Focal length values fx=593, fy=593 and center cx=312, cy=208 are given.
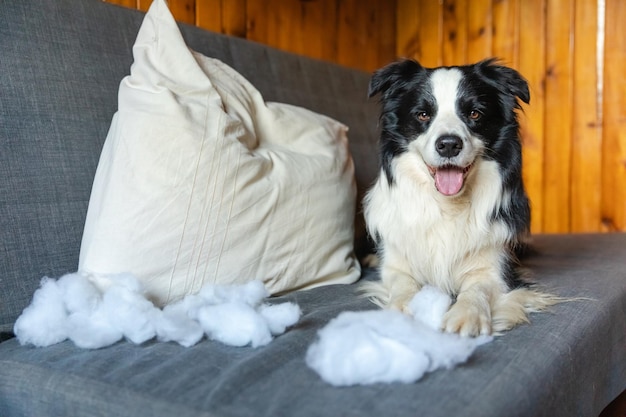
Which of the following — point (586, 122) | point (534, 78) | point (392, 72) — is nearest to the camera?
point (392, 72)

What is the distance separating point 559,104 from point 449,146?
6.65ft

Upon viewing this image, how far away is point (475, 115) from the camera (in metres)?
Result: 1.65

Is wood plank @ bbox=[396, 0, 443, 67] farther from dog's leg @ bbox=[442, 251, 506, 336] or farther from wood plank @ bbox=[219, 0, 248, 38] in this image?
dog's leg @ bbox=[442, 251, 506, 336]

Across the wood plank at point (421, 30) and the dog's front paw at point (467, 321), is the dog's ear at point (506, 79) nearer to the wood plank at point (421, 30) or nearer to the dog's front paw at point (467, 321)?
the dog's front paw at point (467, 321)

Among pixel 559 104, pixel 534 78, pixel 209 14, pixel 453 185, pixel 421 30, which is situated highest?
pixel 421 30

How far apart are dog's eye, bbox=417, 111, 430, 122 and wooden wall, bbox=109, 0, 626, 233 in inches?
52.5

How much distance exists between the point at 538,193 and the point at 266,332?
2.63 meters

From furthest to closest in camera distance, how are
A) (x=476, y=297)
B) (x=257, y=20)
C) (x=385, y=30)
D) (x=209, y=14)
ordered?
(x=385, y=30) < (x=257, y=20) < (x=209, y=14) < (x=476, y=297)

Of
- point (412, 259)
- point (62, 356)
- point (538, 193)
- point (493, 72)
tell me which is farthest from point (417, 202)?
point (538, 193)

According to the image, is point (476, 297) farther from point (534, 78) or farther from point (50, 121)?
point (534, 78)

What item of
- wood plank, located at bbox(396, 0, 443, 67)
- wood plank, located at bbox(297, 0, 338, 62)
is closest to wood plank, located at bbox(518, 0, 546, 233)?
wood plank, located at bbox(396, 0, 443, 67)

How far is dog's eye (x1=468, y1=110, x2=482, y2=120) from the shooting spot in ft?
5.40

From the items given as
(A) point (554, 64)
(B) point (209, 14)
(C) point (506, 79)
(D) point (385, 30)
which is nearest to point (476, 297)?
(C) point (506, 79)

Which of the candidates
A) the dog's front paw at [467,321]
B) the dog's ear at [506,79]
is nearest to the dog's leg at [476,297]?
the dog's front paw at [467,321]
